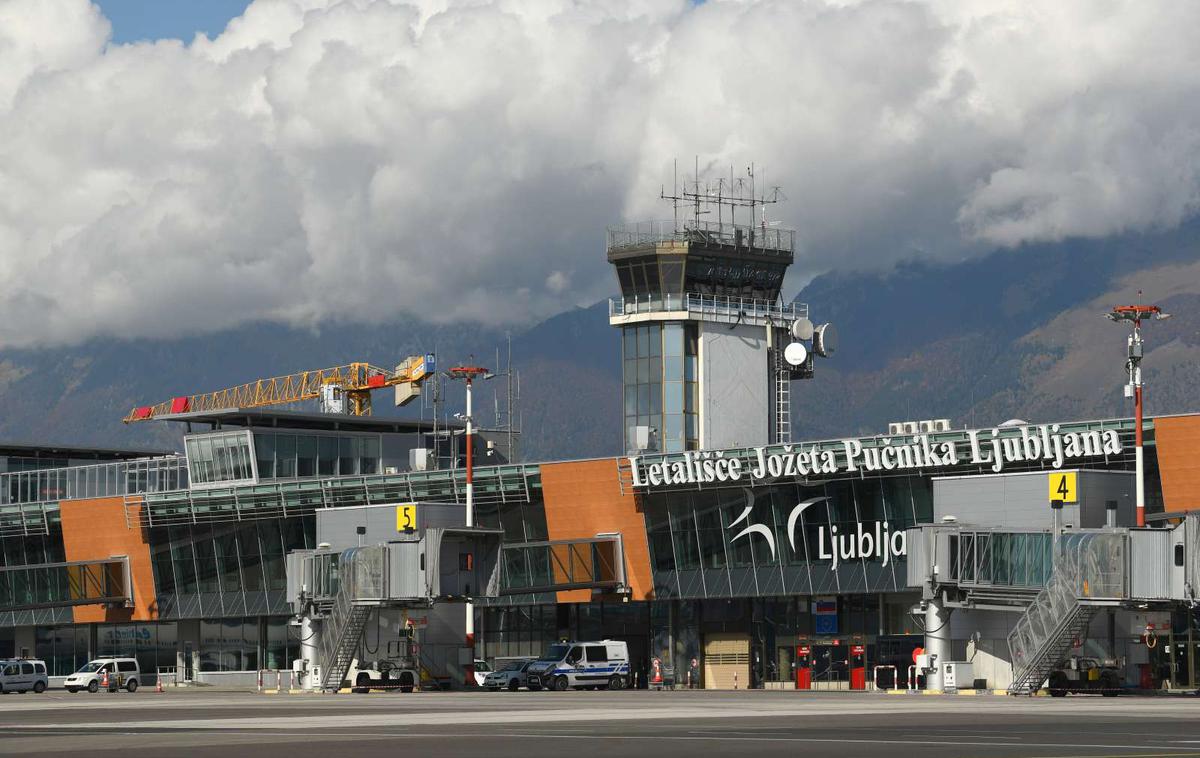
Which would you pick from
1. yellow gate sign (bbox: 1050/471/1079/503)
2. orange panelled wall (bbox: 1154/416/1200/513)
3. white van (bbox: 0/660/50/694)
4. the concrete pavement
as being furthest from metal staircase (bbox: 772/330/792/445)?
the concrete pavement

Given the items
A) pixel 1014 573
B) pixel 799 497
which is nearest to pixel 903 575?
pixel 799 497

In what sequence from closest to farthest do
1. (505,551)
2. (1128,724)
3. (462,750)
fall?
1. (462,750)
2. (1128,724)
3. (505,551)

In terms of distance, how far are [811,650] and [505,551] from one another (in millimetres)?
17161

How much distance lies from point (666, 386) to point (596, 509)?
3714 centimetres

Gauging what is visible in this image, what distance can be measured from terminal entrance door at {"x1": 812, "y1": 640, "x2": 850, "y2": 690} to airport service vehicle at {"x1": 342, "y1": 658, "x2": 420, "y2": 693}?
21095 mm

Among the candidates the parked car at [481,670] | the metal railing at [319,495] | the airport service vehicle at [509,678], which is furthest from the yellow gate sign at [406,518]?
the metal railing at [319,495]

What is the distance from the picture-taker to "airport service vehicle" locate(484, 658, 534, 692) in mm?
92125

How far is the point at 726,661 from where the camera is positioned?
334 feet

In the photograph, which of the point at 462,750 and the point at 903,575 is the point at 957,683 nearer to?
the point at 903,575

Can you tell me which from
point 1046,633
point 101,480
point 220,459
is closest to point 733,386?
point 220,459

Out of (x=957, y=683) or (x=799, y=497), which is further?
(x=799, y=497)

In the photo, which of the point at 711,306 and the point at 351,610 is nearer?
the point at 351,610

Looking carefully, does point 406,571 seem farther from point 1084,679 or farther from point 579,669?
point 1084,679

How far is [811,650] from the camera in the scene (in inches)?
3878
